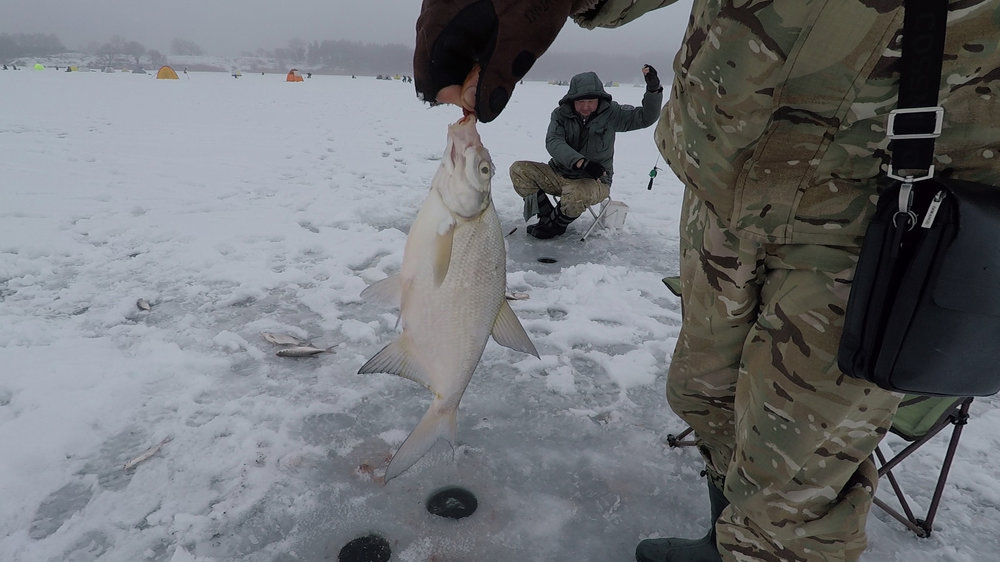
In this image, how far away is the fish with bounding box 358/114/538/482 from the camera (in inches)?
62.3

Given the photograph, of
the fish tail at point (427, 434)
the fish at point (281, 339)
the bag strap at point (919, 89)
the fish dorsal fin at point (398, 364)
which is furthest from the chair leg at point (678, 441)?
the fish at point (281, 339)

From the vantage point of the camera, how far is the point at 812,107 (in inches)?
44.9

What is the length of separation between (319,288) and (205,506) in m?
2.17

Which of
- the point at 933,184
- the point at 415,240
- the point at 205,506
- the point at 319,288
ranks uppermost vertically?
the point at 933,184

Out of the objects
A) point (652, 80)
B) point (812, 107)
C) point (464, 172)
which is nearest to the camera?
point (812, 107)

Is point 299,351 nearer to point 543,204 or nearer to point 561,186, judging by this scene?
point 543,204

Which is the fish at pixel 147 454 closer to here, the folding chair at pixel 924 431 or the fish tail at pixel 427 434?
the fish tail at pixel 427 434

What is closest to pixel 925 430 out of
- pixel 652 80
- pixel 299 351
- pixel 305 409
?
pixel 305 409

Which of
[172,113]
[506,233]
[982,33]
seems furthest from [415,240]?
[172,113]

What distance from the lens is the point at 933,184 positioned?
100 centimetres

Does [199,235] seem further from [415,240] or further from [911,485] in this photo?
[911,485]

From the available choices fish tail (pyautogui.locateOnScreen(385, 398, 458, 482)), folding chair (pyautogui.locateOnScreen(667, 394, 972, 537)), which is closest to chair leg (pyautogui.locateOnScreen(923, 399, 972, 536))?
folding chair (pyautogui.locateOnScreen(667, 394, 972, 537))

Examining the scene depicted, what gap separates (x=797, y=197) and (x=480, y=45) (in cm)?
91

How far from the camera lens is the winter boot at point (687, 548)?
1965 mm
